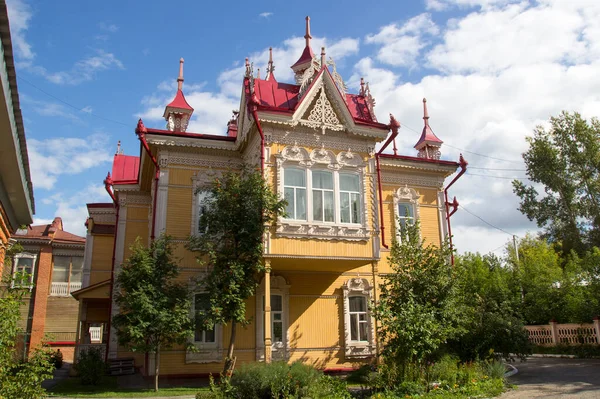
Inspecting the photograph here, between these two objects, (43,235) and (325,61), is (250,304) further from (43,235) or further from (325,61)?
(43,235)

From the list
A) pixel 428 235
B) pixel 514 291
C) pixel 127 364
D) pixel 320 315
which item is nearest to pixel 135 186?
pixel 127 364

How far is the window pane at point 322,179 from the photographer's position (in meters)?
16.8

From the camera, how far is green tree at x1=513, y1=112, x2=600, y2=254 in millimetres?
32750

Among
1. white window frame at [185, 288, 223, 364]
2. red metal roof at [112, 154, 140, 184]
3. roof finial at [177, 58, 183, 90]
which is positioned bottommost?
white window frame at [185, 288, 223, 364]

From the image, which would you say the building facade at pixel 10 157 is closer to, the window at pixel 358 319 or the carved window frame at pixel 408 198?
the window at pixel 358 319

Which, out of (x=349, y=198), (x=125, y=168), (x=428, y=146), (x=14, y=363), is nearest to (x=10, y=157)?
(x=14, y=363)

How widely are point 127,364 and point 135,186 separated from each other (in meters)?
7.22

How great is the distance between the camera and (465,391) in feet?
39.2

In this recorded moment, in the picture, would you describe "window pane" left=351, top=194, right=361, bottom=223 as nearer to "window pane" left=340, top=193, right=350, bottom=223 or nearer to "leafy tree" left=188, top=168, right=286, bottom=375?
"window pane" left=340, top=193, right=350, bottom=223

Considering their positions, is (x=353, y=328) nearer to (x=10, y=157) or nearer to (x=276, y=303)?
(x=276, y=303)

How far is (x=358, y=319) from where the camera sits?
18.3 meters

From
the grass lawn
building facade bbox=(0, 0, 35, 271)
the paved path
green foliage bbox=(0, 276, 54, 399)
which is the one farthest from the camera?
the grass lawn

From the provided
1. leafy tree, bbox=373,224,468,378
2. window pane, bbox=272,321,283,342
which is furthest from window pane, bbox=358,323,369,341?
leafy tree, bbox=373,224,468,378

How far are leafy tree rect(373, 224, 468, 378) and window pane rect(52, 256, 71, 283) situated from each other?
24.3 m
